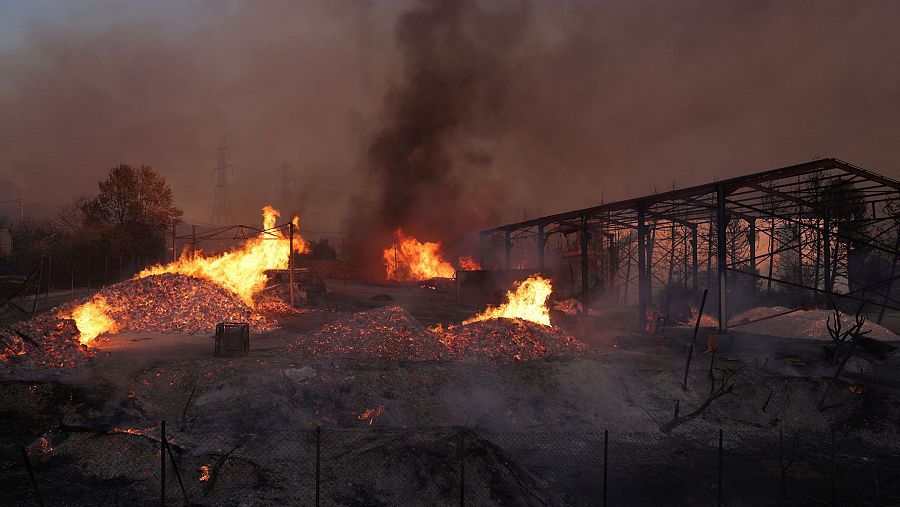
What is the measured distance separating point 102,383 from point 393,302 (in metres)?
25.0

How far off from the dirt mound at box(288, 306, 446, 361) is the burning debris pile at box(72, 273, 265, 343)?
7699 mm

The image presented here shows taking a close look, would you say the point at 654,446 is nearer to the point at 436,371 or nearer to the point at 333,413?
the point at 436,371

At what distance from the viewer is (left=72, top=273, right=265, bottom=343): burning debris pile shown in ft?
67.8

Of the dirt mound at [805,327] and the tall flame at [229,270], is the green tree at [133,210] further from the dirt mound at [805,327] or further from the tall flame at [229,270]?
the dirt mound at [805,327]

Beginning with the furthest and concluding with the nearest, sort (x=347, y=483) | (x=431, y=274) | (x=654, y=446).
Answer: (x=431, y=274), (x=654, y=446), (x=347, y=483)

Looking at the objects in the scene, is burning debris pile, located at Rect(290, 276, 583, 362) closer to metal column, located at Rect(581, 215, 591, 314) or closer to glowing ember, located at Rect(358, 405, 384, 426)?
glowing ember, located at Rect(358, 405, 384, 426)

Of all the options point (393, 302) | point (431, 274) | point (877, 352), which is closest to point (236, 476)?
point (877, 352)

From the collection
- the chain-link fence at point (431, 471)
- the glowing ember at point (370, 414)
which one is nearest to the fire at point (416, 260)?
the glowing ember at point (370, 414)

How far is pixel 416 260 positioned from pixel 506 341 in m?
35.2

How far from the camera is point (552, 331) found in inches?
683

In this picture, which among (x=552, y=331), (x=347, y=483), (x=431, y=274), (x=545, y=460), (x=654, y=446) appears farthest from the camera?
(x=431, y=274)

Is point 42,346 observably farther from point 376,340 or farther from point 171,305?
point 376,340

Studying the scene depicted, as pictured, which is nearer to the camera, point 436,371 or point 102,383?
point 102,383

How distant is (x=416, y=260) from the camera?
167 ft
